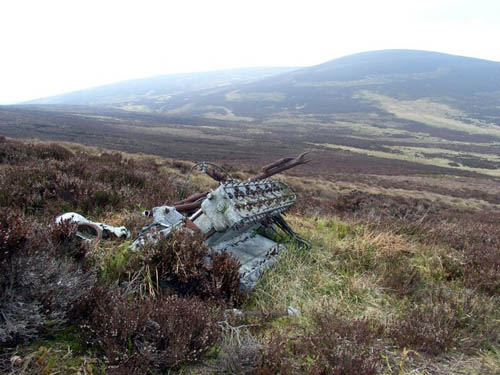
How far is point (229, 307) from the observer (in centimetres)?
310

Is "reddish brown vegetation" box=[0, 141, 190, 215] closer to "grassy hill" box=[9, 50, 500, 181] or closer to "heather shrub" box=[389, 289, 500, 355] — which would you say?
"heather shrub" box=[389, 289, 500, 355]

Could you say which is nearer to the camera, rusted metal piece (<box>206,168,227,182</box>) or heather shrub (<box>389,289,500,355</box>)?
heather shrub (<box>389,289,500,355</box>)

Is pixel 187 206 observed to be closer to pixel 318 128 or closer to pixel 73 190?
pixel 73 190

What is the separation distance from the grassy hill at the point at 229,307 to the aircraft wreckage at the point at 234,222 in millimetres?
239

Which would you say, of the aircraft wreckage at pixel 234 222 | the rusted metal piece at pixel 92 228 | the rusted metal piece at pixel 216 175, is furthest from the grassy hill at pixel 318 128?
the rusted metal piece at pixel 92 228

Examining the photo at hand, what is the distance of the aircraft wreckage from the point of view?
12.6 feet

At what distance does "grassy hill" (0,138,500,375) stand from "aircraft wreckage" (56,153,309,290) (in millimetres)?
239

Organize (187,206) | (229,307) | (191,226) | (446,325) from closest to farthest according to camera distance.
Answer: (446,325) < (229,307) < (191,226) < (187,206)

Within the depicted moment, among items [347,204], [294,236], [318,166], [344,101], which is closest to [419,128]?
[344,101]

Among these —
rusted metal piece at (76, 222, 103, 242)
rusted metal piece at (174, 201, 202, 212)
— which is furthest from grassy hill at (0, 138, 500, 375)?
rusted metal piece at (174, 201, 202, 212)

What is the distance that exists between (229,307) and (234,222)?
1.00m

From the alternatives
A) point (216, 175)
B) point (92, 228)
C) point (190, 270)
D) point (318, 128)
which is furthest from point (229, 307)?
point (318, 128)

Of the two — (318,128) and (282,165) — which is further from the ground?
(282,165)

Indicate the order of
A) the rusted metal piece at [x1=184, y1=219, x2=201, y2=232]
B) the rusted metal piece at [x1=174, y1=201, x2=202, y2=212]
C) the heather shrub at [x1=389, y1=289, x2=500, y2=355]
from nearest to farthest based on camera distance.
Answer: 1. the heather shrub at [x1=389, y1=289, x2=500, y2=355]
2. the rusted metal piece at [x1=184, y1=219, x2=201, y2=232]
3. the rusted metal piece at [x1=174, y1=201, x2=202, y2=212]
